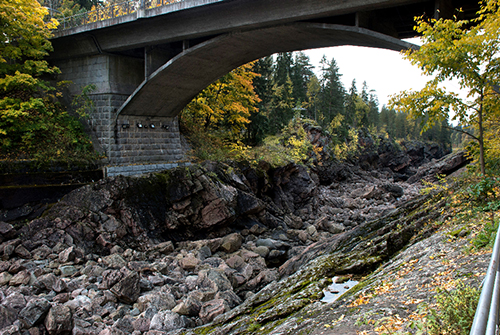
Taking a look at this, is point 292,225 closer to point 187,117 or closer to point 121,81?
point 187,117

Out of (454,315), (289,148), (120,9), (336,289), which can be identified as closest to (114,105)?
(120,9)

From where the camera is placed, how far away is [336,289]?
6668mm

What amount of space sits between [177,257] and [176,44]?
9.95 metres

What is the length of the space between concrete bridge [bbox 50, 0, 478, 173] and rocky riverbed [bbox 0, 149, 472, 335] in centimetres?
320

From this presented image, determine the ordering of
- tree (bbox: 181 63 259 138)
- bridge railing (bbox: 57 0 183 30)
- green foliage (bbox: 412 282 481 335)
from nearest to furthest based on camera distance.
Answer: green foliage (bbox: 412 282 481 335), bridge railing (bbox: 57 0 183 30), tree (bbox: 181 63 259 138)

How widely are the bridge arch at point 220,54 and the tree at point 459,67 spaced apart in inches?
88.0

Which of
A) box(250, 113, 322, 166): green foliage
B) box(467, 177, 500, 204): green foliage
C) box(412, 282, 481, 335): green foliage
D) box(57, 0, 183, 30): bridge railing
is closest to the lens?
box(412, 282, 481, 335): green foliage

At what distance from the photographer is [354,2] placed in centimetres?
1012

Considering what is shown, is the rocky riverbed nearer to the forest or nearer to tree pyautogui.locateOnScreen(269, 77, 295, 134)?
the forest

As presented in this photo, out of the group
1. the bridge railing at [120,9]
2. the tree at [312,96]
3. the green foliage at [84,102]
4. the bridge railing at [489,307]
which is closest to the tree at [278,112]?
the bridge railing at [120,9]

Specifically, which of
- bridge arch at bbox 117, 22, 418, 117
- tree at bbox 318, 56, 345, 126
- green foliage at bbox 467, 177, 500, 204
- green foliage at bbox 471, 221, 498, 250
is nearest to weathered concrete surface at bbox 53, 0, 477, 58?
bridge arch at bbox 117, 22, 418, 117

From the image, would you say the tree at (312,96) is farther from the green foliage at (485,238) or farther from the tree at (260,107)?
the green foliage at (485,238)

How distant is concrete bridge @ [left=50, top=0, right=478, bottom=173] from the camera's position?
1095 centimetres

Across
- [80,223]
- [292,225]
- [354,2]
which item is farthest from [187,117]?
[354,2]
